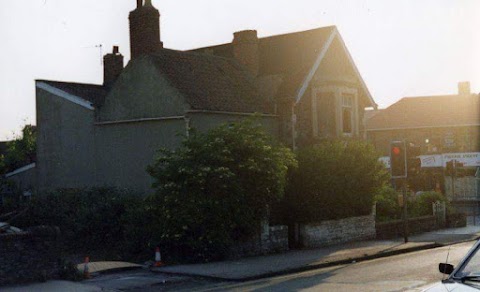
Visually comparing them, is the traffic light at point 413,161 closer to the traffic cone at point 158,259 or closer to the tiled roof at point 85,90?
the traffic cone at point 158,259

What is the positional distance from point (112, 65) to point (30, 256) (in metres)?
A: 18.6

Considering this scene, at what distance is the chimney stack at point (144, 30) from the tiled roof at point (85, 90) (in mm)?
3268

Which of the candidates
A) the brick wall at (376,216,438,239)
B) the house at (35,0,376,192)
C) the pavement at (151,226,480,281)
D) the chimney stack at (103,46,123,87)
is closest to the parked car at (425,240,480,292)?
the pavement at (151,226,480,281)

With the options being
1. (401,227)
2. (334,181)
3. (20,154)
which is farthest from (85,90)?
(20,154)

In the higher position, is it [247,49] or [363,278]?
[247,49]

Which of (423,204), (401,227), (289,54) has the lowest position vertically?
(401,227)

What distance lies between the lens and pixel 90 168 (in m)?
28.5

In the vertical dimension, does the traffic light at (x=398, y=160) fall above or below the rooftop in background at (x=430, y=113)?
below

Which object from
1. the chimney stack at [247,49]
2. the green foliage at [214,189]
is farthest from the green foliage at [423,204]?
the green foliage at [214,189]

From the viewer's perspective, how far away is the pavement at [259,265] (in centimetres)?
1491

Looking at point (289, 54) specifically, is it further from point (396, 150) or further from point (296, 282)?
point (296, 282)

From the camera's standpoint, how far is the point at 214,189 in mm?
18469

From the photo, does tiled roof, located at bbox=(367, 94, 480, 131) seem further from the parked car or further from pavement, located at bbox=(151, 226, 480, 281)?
the parked car

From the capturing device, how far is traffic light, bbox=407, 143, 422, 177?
23406 mm
